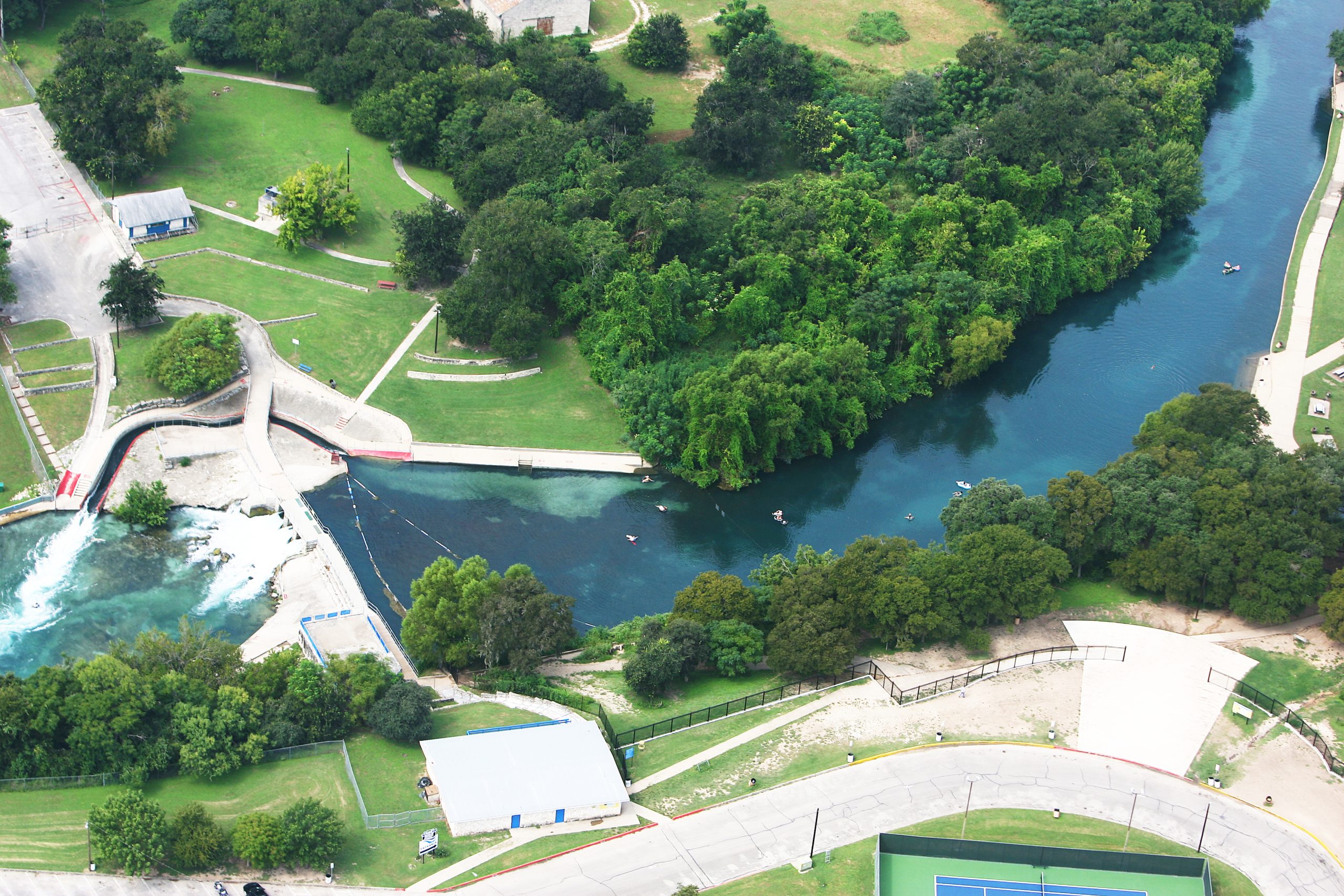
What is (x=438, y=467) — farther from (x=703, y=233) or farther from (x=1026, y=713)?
(x=1026, y=713)

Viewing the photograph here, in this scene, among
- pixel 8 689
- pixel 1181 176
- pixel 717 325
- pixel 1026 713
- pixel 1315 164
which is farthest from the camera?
pixel 1315 164

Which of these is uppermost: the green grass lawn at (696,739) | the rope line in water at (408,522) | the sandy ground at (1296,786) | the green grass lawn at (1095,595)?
the sandy ground at (1296,786)

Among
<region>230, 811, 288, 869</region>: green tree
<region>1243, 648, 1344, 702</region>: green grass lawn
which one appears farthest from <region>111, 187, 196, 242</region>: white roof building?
<region>1243, 648, 1344, 702</region>: green grass lawn

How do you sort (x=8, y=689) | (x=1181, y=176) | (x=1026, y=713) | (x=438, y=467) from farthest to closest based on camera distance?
(x=1181, y=176) → (x=438, y=467) → (x=1026, y=713) → (x=8, y=689)

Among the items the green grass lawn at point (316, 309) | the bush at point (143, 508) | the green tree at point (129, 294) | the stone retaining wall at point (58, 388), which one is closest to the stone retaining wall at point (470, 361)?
the green grass lawn at point (316, 309)

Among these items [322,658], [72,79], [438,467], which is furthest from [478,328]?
[72,79]

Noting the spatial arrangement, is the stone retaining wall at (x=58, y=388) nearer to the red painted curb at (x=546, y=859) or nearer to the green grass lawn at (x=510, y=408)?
the green grass lawn at (x=510, y=408)

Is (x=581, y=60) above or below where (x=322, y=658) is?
above
